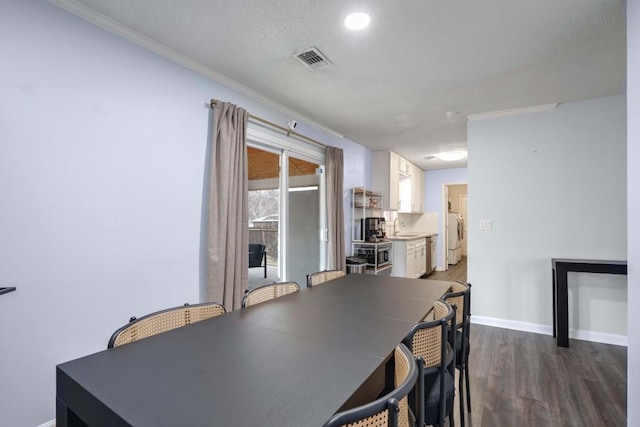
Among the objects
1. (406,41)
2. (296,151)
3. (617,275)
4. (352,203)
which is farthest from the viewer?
(352,203)

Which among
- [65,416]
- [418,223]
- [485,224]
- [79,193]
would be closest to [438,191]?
[418,223]

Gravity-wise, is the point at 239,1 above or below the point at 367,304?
above

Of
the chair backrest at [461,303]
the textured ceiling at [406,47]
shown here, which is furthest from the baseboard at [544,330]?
the textured ceiling at [406,47]

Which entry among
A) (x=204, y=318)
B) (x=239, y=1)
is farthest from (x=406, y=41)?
(x=204, y=318)

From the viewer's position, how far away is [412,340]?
1172mm

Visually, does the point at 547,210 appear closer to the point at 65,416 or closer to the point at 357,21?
the point at 357,21

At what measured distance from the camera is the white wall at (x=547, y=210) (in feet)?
10.4

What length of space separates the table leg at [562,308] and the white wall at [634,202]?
1.65 meters

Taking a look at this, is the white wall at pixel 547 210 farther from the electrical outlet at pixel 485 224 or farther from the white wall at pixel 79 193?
the white wall at pixel 79 193

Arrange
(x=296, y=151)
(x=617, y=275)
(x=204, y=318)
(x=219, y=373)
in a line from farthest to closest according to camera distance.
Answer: (x=296, y=151), (x=617, y=275), (x=204, y=318), (x=219, y=373)

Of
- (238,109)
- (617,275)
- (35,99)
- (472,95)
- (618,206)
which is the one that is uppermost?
(472,95)

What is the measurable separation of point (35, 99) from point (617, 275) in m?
4.93

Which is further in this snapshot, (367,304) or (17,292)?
(367,304)

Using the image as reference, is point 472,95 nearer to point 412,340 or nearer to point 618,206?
point 618,206
